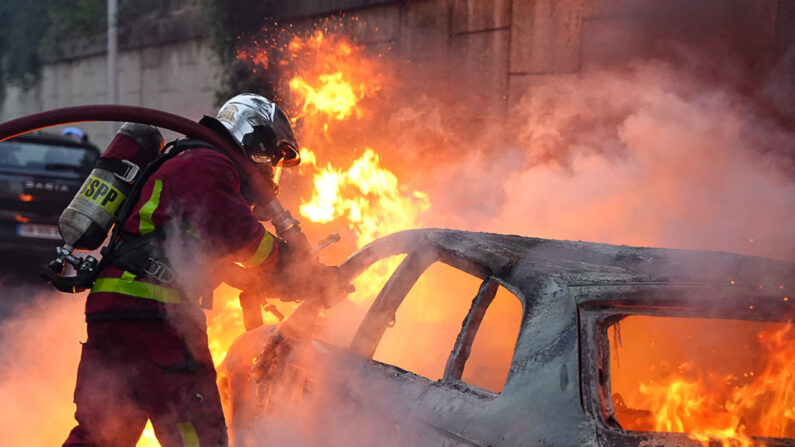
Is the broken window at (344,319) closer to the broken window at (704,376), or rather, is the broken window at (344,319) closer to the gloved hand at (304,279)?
the gloved hand at (304,279)

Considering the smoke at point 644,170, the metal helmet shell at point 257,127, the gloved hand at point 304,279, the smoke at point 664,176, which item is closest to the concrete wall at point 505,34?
the smoke at point 644,170

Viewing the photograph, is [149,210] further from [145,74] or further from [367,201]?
[145,74]

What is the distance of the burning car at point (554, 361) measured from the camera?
79.7 inches

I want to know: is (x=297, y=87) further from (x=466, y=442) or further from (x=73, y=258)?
(x=466, y=442)

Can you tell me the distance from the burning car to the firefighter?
0.40m

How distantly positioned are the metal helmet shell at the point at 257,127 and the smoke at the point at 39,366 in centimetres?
248

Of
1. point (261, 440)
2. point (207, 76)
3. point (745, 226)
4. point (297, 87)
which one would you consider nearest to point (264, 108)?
point (261, 440)

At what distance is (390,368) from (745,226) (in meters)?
4.22

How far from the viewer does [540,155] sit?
765 cm

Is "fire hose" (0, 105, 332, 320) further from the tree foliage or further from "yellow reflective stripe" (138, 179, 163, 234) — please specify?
the tree foliage

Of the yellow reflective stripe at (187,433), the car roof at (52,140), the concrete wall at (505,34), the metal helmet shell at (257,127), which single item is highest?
the concrete wall at (505,34)

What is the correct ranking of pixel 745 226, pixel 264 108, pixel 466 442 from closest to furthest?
pixel 466 442 < pixel 264 108 < pixel 745 226

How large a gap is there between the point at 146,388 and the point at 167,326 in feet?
0.77

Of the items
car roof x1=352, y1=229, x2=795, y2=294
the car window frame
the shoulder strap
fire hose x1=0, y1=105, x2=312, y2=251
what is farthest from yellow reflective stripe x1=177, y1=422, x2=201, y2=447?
car roof x1=352, y1=229, x2=795, y2=294
